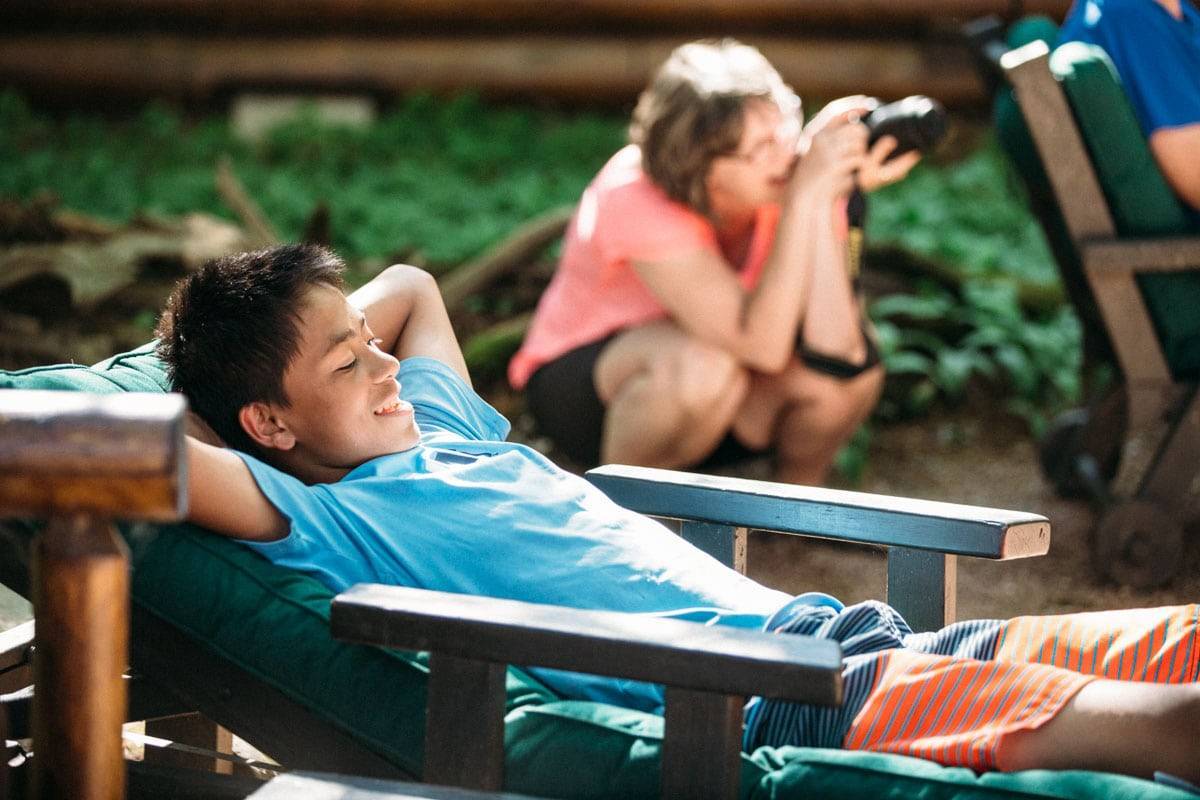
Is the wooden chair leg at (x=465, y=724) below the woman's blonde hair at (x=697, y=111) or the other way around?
below

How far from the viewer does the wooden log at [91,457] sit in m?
1.28

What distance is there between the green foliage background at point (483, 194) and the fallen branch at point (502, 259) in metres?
0.22

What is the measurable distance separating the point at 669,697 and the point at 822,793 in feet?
0.79

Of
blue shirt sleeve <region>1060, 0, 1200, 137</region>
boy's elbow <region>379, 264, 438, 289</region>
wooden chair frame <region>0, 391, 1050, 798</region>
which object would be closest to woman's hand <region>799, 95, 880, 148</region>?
blue shirt sleeve <region>1060, 0, 1200, 137</region>

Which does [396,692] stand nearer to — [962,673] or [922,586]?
[962,673]

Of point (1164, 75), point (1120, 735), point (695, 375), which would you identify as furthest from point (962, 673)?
point (1164, 75)

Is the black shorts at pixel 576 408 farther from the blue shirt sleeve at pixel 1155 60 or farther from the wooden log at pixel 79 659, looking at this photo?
the wooden log at pixel 79 659

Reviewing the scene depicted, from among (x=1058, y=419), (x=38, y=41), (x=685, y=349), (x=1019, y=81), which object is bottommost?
(x=1058, y=419)

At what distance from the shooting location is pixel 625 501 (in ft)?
7.72

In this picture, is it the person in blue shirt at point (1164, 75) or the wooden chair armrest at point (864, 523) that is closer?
the wooden chair armrest at point (864, 523)

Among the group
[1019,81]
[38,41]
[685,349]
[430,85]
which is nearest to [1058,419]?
[1019,81]

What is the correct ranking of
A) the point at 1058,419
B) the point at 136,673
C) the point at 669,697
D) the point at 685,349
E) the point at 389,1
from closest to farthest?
the point at 669,697, the point at 136,673, the point at 685,349, the point at 1058,419, the point at 389,1

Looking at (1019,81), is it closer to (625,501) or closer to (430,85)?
(625,501)

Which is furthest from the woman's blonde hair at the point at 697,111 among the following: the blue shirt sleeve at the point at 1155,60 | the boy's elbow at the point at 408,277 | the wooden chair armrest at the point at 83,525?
the wooden chair armrest at the point at 83,525
